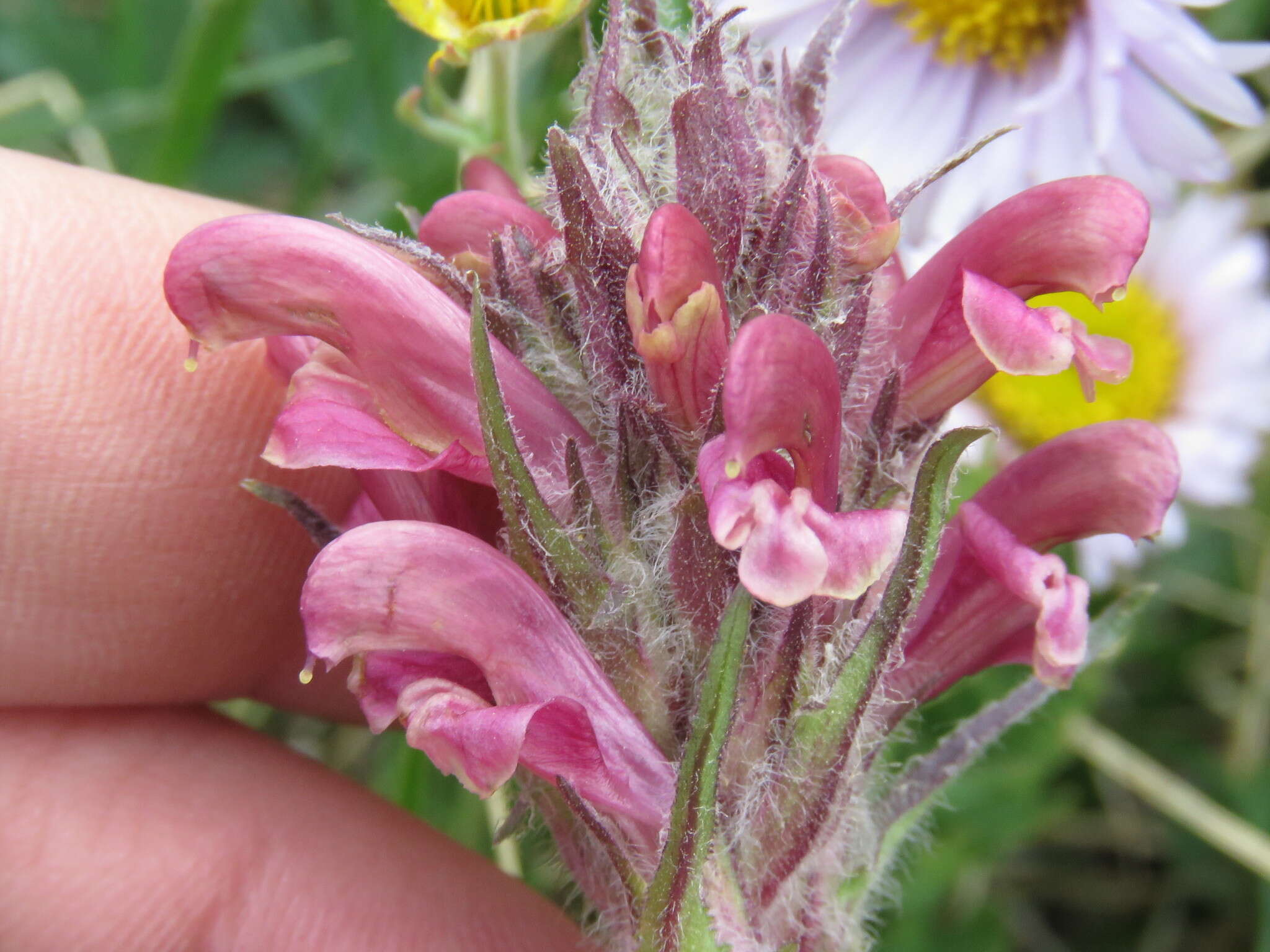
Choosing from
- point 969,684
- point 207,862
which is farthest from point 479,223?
point 969,684

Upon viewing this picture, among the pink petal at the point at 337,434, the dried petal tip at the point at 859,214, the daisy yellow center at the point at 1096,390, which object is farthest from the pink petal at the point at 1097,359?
the daisy yellow center at the point at 1096,390

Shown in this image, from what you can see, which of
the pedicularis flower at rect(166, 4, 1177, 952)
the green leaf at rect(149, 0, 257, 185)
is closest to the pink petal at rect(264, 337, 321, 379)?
the pedicularis flower at rect(166, 4, 1177, 952)

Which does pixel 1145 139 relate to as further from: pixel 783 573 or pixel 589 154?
pixel 783 573

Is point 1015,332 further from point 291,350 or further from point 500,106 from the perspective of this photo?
point 500,106

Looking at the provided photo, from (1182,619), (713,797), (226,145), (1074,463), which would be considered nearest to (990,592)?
(1074,463)

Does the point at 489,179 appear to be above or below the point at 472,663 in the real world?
above

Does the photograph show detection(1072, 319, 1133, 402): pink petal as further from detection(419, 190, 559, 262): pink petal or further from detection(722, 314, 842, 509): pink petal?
detection(419, 190, 559, 262): pink petal

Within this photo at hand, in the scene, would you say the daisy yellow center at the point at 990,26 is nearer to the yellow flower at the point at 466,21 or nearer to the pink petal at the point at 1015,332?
the yellow flower at the point at 466,21
